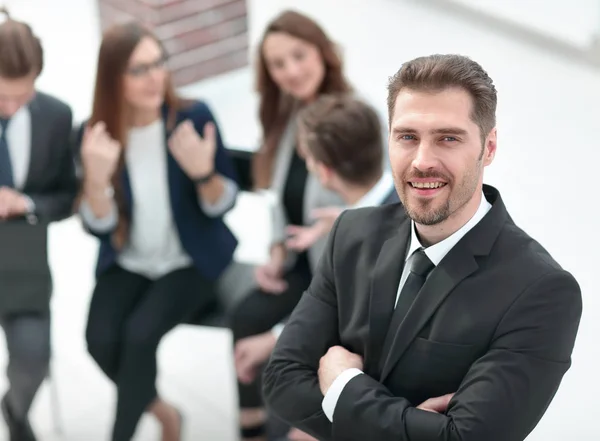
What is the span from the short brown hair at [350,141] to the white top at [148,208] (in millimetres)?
577

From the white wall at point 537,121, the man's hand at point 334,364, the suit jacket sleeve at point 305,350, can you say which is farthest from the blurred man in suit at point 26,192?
the man's hand at point 334,364

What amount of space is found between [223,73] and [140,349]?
3.32 meters

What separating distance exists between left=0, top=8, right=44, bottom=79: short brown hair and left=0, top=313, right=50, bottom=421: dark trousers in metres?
0.76

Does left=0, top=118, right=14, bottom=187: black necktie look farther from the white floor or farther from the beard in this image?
the beard

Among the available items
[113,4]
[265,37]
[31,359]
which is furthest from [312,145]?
[113,4]

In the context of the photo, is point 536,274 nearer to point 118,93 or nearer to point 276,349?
point 276,349

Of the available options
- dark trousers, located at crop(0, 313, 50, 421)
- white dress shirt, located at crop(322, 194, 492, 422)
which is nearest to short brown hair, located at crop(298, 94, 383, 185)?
white dress shirt, located at crop(322, 194, 492, 422)

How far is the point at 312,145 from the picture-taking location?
254cm

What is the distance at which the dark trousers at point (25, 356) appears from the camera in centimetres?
306

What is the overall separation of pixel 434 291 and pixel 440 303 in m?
0.02

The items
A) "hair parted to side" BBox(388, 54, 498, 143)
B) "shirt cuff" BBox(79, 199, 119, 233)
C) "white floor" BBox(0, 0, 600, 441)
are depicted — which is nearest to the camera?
"hair parted to side" BBox(388, 54, 498, 143)

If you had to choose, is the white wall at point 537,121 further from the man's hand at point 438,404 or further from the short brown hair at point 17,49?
the man's hand at point 438,404

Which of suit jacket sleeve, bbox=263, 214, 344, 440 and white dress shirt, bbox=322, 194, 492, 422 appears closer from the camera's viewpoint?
white dress shirt, bbox=322, 194, 492, 422

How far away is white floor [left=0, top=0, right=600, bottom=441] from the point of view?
3.29 metres
